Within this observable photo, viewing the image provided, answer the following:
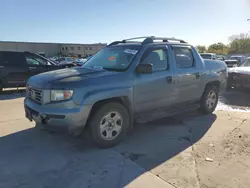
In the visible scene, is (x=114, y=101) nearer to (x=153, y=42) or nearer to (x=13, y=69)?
(x=153, y=42)

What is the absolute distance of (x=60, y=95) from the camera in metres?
4.14

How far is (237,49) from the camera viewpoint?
59750 mm

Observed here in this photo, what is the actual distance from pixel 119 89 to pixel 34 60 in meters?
8.08

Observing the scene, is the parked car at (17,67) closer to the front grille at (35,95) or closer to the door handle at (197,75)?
the front grille at (35,95)

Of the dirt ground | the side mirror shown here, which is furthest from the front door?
the dirt ground

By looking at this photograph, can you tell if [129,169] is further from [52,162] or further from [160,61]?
[160,61]

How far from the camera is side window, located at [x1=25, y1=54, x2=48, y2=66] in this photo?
443 inches

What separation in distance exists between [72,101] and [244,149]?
311 centimetres

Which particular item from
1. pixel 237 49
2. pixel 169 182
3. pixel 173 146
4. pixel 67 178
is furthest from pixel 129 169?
pixel 237 49

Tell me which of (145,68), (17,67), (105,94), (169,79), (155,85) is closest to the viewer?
(105,94)

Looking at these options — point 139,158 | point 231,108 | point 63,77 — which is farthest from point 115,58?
point 231,108

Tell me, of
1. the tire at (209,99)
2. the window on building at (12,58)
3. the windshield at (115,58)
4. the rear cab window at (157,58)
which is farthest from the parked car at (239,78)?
the window on building at (12,58)

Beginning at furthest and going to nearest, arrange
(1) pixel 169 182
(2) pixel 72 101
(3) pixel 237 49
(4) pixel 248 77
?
(3) pixel 237 49
(4) pixel 248 77
(2) pixel 72 101
(1) pixel 169 182

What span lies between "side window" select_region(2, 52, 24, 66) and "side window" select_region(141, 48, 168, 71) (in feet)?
25.1
